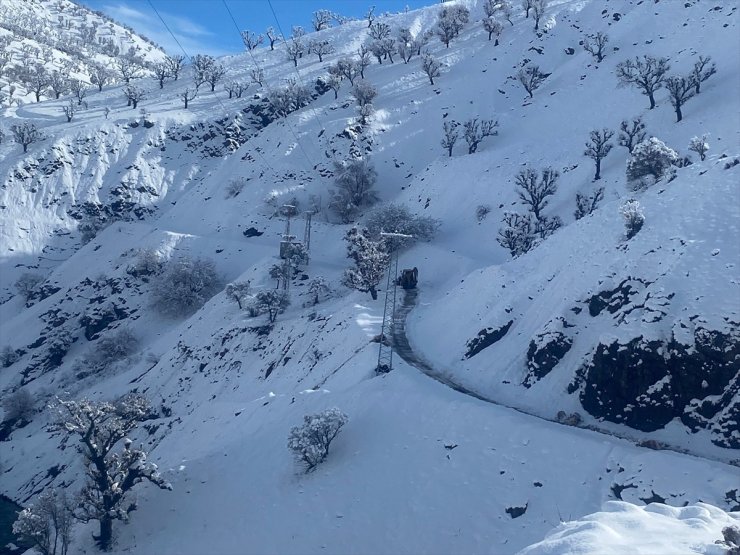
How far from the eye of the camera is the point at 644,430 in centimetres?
2186

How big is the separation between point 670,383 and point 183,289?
52.1 m

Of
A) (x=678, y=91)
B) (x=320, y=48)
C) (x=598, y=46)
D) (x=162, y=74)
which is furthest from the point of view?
(x=162, y=74)

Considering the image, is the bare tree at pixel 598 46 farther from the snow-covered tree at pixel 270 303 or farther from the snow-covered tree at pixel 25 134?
the snow-covered tree at pixel 25 134

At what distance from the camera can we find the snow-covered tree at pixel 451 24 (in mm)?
110812

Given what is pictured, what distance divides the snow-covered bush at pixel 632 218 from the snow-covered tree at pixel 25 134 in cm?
9898

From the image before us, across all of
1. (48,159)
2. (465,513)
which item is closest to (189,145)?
(48,159)

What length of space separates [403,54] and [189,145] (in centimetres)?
4395

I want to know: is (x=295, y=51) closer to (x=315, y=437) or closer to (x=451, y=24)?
(x=451, y=24)

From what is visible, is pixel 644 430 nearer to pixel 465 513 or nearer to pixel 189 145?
pixel 465 513

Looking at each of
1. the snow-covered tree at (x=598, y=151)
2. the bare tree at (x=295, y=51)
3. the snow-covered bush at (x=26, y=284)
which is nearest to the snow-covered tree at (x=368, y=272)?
the snow-covered tree at (x=598, y=151)

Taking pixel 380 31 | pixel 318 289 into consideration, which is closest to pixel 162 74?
pixel 380 31

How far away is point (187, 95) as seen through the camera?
112 m

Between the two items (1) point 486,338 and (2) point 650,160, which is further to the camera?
(2) point 650,160

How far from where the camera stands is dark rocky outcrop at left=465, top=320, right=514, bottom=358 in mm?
32594
